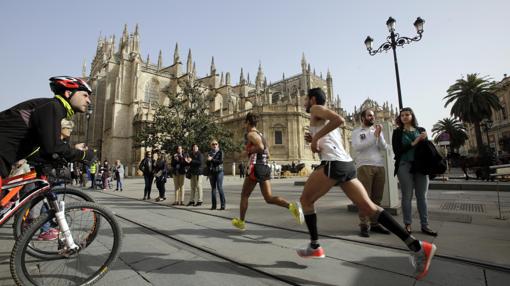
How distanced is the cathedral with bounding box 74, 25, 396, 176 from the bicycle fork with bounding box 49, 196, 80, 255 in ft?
96.5

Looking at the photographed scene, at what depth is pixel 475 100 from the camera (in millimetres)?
24812

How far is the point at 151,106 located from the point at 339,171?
41.9 meters

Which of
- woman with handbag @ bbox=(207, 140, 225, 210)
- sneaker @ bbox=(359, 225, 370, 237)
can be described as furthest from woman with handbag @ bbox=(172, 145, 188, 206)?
sneaker @ bbox=(359, 225, 370, 237)

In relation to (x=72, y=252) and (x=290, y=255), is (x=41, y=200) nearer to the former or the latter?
(x=72, y=252)

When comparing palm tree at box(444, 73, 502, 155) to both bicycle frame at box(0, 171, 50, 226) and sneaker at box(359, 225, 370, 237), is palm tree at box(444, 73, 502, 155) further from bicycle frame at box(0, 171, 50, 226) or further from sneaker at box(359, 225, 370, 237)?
bicycle frame at box(0, 171, 50, 226)

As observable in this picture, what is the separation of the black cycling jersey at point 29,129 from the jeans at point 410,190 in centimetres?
415

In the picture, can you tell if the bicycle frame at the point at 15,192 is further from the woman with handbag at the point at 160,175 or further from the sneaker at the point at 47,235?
the woman with handbag at the point at 160,175

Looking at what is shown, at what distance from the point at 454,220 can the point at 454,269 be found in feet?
8.68

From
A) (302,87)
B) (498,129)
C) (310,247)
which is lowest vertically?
(310,247)

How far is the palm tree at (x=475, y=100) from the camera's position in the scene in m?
24.6

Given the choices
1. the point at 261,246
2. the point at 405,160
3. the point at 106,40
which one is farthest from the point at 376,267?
the point at 106,40

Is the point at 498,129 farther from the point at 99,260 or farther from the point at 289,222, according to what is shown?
the point at 99,260

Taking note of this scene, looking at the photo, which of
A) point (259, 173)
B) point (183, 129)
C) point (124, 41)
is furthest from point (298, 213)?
point (124, 41)

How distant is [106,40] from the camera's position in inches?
1987
